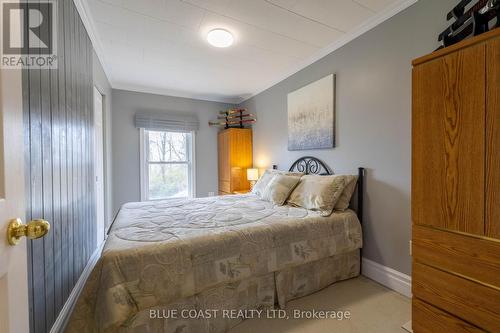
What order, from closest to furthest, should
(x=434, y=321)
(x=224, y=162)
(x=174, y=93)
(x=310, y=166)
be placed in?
(x=434, y=321)
(x=310, y=166)
(x=174, y=93)
(x=224, y=162)

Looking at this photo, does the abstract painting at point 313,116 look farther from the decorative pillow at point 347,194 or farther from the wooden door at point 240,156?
the wooden door at point 240,156

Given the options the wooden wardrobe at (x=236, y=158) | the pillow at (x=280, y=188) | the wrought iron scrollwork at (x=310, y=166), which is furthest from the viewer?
the wooden wardrobe at (x=236, y=158)

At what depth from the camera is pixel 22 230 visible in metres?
0.60

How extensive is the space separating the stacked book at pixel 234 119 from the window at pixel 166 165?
0.72 meters

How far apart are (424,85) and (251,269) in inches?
62.6

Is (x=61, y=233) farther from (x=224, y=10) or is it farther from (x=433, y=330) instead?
(x=433, y=330)

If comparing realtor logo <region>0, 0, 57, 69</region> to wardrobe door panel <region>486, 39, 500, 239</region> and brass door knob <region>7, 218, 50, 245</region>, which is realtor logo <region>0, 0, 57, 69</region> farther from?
wardrobe door panel <region>486, 39, 500, 239</region>

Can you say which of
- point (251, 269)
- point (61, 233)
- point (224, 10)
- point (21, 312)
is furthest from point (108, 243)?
point (224, 10)

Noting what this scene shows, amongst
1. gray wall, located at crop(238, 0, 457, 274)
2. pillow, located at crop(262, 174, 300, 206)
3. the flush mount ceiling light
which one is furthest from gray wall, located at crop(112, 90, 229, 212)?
gray wall, located at crop(238, 0, 457, 274)

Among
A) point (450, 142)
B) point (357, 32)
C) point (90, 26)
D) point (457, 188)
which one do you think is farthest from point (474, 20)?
point (90, 26)

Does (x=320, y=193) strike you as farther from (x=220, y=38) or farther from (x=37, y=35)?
(x=37, y=35)

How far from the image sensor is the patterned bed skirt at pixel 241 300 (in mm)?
1338

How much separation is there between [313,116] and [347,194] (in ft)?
3.71

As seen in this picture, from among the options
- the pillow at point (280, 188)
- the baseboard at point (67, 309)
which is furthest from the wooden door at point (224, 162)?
the baseboard at point (67, 309)
